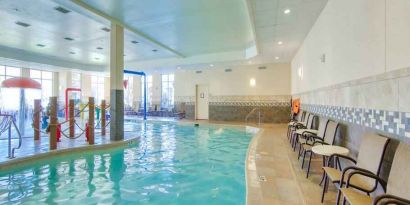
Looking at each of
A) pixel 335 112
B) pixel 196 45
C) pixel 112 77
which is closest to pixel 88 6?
pixel 112 77

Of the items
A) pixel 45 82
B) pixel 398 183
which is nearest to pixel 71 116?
pixel 398 183

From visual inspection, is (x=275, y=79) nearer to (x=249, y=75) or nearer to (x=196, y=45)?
(x=249, y=75)

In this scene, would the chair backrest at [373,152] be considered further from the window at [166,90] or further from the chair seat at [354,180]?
the window at [166,90]

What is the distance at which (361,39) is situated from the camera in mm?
2713

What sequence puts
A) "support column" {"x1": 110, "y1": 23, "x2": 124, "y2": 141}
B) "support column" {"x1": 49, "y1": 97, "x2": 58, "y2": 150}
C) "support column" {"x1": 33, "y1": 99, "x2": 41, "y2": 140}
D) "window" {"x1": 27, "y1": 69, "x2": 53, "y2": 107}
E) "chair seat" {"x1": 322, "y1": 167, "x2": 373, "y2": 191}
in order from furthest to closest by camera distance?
"window" {"x1": 27, "y1": 69, "x2": 53, "y2": 107} → "support column" {"x1": 110, "y1": 23, "x2": 124, "y2": 141} → "support column" {"x1": 33, "y1": 99, "x2": 41, "y2": 140} → "support column" {"x1": 49, "y1": 97, "x2": 58, "y2": 150} → "chair seat" {"x1": 322, "y1": 167, "x2": 373, "y2": 191}

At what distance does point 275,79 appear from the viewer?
35.8 ft

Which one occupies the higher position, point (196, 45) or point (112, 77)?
point (196, 45)

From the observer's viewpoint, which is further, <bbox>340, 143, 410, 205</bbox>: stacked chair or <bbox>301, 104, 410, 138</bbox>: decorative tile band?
<bbox>301, 104, 410, 138</bbox>: decorative tile band

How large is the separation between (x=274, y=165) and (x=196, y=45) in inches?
252

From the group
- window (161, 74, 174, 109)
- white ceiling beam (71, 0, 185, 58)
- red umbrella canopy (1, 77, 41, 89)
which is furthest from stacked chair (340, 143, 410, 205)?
window (161, 74, 174, 109)

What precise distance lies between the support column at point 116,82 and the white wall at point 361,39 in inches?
202

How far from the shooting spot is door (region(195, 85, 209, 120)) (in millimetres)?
12766

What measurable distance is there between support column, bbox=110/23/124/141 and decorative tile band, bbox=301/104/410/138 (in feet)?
17.5

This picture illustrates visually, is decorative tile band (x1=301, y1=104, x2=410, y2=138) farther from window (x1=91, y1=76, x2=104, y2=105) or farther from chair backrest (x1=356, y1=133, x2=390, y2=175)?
window (x1=91, y1=76, x2=104, y2=105)
